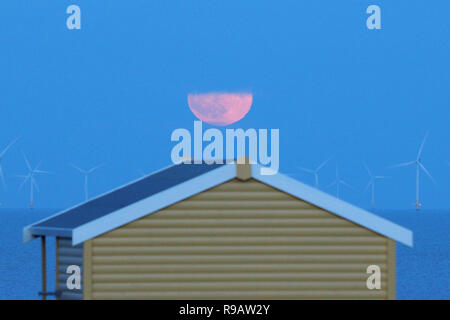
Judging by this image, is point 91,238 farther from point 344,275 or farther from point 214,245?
point 344,275

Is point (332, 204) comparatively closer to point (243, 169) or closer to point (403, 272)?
point (243, 169)

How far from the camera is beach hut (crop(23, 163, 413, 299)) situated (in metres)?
19.9

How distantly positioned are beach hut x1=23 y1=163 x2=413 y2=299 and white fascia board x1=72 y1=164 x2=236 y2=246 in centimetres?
2

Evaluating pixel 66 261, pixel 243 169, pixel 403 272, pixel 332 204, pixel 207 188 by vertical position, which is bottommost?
pixel 66 261

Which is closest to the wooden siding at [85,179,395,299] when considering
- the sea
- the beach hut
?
the beach hut

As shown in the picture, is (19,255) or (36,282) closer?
(36,282)

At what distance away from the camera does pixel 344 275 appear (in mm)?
20406

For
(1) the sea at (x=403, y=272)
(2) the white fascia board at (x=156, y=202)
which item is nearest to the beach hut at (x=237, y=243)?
(2) the white fascia board at (x=156, y=202)

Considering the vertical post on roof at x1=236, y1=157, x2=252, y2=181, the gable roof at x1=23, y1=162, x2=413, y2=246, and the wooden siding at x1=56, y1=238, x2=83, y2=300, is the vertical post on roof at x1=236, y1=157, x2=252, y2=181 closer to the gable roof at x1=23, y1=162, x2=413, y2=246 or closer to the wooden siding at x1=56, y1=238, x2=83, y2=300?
the gable roof at x1=23, y1=162, x2=413, y2=246

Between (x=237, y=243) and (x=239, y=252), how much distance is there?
0.18 m

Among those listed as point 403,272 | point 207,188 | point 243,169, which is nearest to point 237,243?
point 207,188

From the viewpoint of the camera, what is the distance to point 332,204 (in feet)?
66.5
